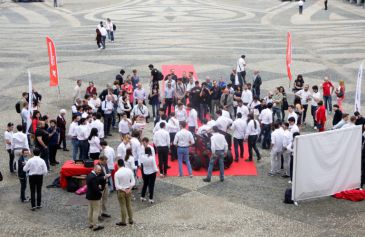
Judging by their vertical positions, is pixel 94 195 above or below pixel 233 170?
above

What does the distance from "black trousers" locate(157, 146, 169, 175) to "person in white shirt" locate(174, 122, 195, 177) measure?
0.33 m

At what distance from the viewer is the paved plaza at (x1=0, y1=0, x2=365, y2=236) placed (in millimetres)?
12758

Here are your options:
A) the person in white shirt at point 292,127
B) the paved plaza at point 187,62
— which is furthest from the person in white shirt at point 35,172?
the person in white shirt at point 292,127

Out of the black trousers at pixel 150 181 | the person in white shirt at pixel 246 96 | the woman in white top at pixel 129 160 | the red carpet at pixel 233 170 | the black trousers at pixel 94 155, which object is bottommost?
the red carpet at pixel 233 170

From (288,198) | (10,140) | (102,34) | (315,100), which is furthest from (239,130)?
(102,34)

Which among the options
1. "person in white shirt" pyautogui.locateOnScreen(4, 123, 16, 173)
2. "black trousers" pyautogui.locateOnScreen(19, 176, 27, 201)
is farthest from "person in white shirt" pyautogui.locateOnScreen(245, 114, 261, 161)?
"person in white shirt" pyautogui.locateOnScreen(4, 123, 16, 173)

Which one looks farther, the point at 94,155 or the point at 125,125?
the point at 125,125

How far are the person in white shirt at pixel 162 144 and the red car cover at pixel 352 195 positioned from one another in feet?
15.1

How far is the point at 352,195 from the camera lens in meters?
14.1

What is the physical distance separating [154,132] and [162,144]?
2.34 feet

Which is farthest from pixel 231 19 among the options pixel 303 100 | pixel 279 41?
pixel 303 100

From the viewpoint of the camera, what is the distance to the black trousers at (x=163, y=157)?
607 inches

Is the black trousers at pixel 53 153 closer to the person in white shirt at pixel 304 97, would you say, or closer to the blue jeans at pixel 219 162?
the blue jeans at pixel 219 162

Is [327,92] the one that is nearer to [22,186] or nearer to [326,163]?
[326,163]
